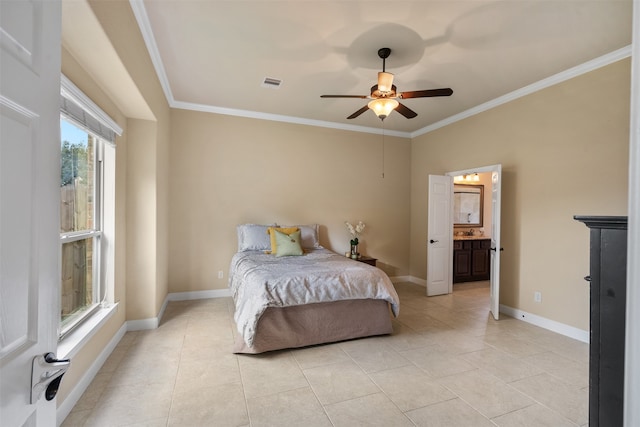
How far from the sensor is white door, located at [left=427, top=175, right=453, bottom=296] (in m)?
4.68

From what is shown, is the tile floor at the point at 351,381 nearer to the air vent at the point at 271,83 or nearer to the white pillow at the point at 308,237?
the white pillow at the point at 308,237

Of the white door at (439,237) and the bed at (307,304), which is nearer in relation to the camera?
the bed at (307,304)

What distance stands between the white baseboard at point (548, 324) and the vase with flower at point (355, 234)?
7.16 feet

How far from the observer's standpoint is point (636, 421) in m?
0.56

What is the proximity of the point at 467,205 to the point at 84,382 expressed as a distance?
645 cm

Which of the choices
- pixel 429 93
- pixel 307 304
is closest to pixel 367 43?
pixel 429 93

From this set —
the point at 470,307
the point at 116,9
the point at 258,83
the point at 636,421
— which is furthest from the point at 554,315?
the point at 116,9

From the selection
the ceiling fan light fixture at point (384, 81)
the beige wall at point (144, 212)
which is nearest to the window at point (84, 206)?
the beige wall at point (144, 212)

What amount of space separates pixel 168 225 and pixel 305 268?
2356 mm

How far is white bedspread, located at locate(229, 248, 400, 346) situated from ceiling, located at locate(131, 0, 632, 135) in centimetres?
216

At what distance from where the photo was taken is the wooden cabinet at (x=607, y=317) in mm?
1015

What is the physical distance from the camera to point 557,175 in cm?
334

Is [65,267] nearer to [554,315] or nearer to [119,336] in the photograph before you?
[119,336]

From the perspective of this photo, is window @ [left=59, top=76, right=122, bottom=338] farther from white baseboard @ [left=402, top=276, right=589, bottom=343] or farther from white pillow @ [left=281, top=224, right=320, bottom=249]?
white baseboard @ [left=402, top=276, right=589, bottom=343]
